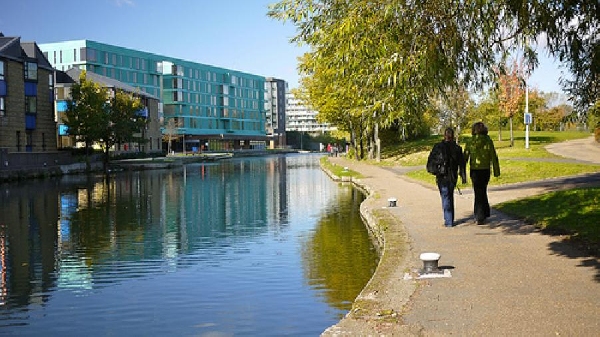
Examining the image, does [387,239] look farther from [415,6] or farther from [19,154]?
[19,154]

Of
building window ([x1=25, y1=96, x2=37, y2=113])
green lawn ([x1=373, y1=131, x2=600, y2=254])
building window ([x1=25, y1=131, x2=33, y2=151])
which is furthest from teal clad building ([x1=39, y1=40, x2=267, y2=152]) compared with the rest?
green lawn ([x1=373, y1=131, x2=600, y2=254])

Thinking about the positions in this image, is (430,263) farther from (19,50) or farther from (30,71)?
(30,71)

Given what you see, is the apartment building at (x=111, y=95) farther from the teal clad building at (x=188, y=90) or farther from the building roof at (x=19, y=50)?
the building roof at (x=19, y=50)

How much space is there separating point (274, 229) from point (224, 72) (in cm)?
12835

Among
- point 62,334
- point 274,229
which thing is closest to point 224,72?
point 274,229

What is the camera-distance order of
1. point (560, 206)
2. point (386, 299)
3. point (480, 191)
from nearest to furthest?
point (386, 299), point (480, 191), point (560, 206)

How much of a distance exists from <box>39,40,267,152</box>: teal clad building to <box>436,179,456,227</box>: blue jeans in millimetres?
95627

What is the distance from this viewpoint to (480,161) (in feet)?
45.7

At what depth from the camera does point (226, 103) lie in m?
144

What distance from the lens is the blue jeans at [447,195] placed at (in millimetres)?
13789

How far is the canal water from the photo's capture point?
31.6 ft

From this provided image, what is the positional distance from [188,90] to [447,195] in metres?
119

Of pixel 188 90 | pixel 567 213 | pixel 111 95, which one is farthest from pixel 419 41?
pixel 188 90

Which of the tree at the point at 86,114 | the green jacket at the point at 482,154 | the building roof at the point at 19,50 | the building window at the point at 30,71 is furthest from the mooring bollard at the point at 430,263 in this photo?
the building window at the point at 30,71
